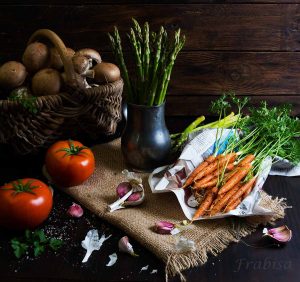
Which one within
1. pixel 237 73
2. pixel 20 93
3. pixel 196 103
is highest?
pixel 20 93

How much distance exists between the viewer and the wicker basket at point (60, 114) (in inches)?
40.8

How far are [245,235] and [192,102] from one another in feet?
2.69

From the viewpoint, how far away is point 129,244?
2.73 ft

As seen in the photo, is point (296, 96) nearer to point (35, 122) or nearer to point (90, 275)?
point (35, 122)

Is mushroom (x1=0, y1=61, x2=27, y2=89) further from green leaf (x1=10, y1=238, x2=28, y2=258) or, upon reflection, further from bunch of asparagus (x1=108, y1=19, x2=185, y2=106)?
green leaf (x1=10, y1=238, x2=28, y2=258)

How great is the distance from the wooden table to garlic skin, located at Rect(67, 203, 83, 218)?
0.01 m

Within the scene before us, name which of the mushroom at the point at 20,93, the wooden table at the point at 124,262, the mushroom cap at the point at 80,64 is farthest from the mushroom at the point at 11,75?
the wooden table at the point at 124,262

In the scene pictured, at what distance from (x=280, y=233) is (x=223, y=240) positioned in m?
0.11

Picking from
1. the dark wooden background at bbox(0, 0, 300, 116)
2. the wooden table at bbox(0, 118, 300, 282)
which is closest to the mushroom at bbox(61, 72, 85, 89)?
the wooden table at bbox(0, 118, 300, 282)

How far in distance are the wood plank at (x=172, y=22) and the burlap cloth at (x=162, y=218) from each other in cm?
59

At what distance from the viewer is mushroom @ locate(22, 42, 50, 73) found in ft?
3.67

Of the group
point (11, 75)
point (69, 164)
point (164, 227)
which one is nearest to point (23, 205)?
point (69, 164)

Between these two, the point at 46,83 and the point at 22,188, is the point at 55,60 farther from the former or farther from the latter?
the point at 22,188

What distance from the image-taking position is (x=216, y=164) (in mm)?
1032
